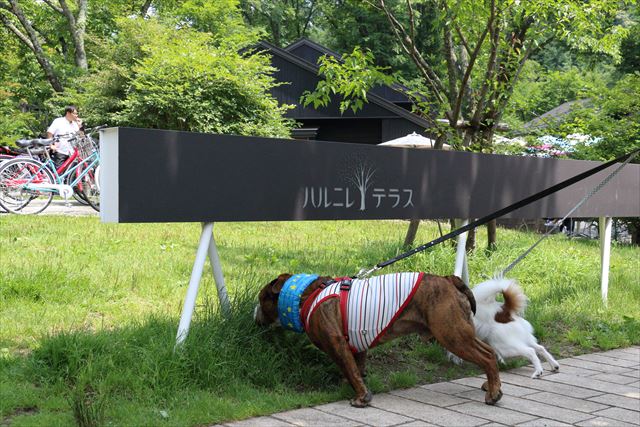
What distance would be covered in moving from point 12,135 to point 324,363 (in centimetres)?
1298

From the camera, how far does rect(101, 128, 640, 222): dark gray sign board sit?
4.57m

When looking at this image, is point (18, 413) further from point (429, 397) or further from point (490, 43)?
point (490, 43)

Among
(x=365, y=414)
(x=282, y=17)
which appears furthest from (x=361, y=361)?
(x=282, y=17)

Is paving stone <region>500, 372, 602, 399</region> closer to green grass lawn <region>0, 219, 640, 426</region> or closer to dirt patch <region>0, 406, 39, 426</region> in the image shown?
green grass lawn <region>0, 219, 640, 426</region>

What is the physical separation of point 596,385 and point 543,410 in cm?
104

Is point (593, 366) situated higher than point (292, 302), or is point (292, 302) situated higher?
point (292, 302)

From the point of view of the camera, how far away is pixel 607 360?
6762 millimetres

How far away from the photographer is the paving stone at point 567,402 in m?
5.12

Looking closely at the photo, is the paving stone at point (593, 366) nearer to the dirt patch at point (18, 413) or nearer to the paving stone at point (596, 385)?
the paving stone at point (596, 385)

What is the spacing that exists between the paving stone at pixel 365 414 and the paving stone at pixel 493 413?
500mm

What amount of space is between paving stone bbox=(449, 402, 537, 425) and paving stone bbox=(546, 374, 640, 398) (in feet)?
3.59

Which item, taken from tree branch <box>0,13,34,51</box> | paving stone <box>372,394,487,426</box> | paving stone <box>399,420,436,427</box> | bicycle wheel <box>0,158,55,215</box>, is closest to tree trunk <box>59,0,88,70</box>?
tree branch <box>0,13,34,51</box>

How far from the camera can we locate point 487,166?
6988 millimetres

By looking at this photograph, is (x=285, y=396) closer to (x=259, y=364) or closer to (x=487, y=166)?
(x=259, y=364)
